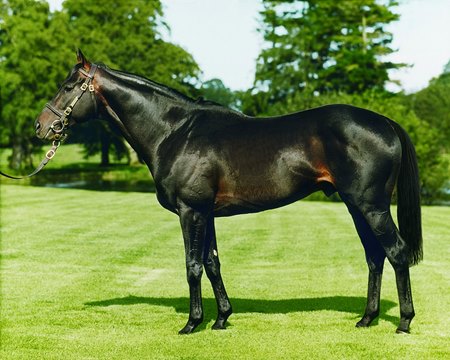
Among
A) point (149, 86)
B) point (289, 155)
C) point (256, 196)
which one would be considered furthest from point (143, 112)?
point (289, 155)

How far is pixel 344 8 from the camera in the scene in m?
69.8

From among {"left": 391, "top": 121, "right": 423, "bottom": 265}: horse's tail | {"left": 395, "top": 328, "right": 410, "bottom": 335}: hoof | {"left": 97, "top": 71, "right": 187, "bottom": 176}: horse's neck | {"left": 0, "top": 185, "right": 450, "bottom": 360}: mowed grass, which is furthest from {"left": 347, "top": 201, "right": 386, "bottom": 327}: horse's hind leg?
{"left": 97, "top": 71, "right": 187, "bottom": 176}: horse's neck

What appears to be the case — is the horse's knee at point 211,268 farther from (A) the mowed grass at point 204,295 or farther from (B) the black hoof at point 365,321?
(B) the black hoof at point 365,321

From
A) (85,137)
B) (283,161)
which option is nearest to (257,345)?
(283,161)

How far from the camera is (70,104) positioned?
8820mm

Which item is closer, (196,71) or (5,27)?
(5,27)

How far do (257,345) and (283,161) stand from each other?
1.97 m

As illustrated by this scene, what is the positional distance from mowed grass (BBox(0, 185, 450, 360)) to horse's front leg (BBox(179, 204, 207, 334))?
0.24 m

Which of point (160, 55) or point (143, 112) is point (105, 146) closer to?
point (160, 55)

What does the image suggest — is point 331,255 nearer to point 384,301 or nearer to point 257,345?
point 384,301

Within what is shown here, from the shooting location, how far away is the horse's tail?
27.4 ft

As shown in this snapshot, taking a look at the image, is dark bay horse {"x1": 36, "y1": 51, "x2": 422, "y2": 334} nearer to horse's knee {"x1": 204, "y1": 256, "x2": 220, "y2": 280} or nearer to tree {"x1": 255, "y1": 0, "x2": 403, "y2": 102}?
horse's knee {"x1": 204, "y1": 256, "x2": 220, "y2": 280}

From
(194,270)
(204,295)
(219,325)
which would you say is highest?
(194,270)

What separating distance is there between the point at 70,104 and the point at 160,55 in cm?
5970
